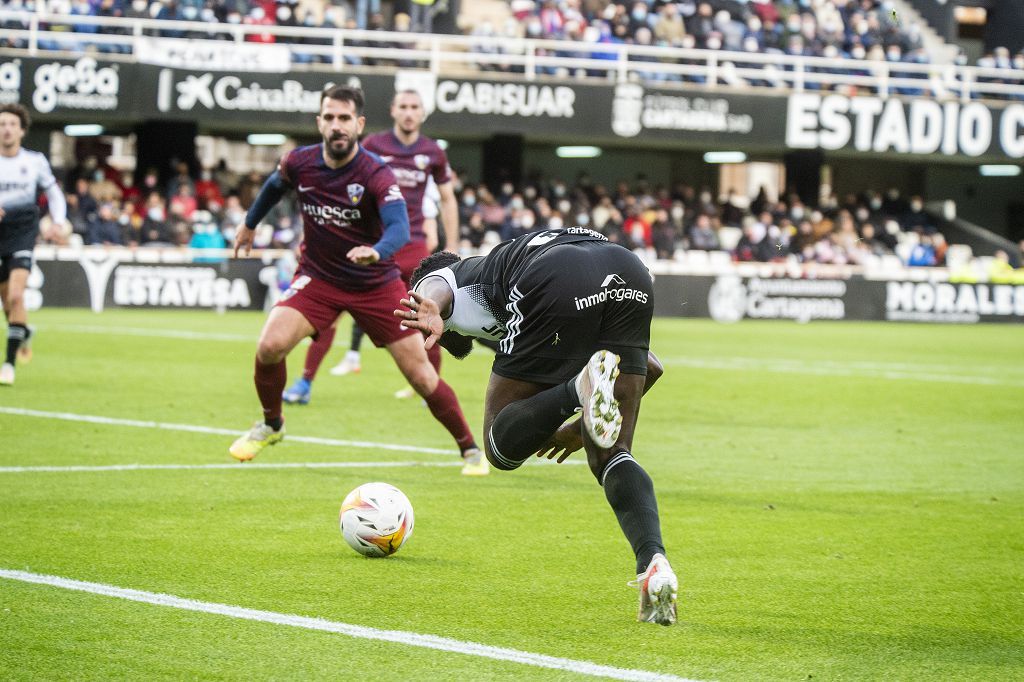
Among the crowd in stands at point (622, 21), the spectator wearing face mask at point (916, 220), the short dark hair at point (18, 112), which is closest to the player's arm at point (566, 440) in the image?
the short dark hair at point (18, 112)

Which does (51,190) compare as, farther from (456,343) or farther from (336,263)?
(456,343)

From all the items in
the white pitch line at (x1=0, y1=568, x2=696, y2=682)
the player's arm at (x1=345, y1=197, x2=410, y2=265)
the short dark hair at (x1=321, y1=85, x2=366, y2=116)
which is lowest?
the white pitch line at (x1=0, y1=568, x2=696, y2=682)

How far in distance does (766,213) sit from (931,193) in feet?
40.4

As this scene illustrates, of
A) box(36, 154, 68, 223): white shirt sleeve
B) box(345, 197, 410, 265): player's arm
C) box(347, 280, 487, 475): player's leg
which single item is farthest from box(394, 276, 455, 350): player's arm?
box(36, 154, 68, 223): white shirt sleeve

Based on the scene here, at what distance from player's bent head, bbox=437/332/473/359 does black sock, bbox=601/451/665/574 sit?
91 cm

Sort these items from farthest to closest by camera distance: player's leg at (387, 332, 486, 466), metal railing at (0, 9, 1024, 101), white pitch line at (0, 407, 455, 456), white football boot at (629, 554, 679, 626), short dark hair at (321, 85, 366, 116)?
1. metal railing at (0, 9, 1024, 101)
2. white pitch line at (0, 407, 455, 456)
3. player's leg at (387, 332, 486, 466)
4. short dark hair at (321, 85, 366, 116)
5. white football boot at (629, 554, 679, 626)

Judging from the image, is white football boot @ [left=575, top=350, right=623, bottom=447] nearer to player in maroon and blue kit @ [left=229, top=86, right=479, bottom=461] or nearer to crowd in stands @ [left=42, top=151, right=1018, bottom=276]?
player in maroon and blue kit @ [left=229, top=86, right=479, bottom=461]

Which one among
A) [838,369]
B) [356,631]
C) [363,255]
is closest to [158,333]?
[838,369]

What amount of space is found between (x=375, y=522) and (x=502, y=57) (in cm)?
2571

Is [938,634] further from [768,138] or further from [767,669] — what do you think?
[768,138]

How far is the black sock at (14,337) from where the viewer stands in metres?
13.0

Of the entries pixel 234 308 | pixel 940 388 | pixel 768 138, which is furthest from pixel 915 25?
pixel 940 388

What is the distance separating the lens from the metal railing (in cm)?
2831

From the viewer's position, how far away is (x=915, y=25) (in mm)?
41844
